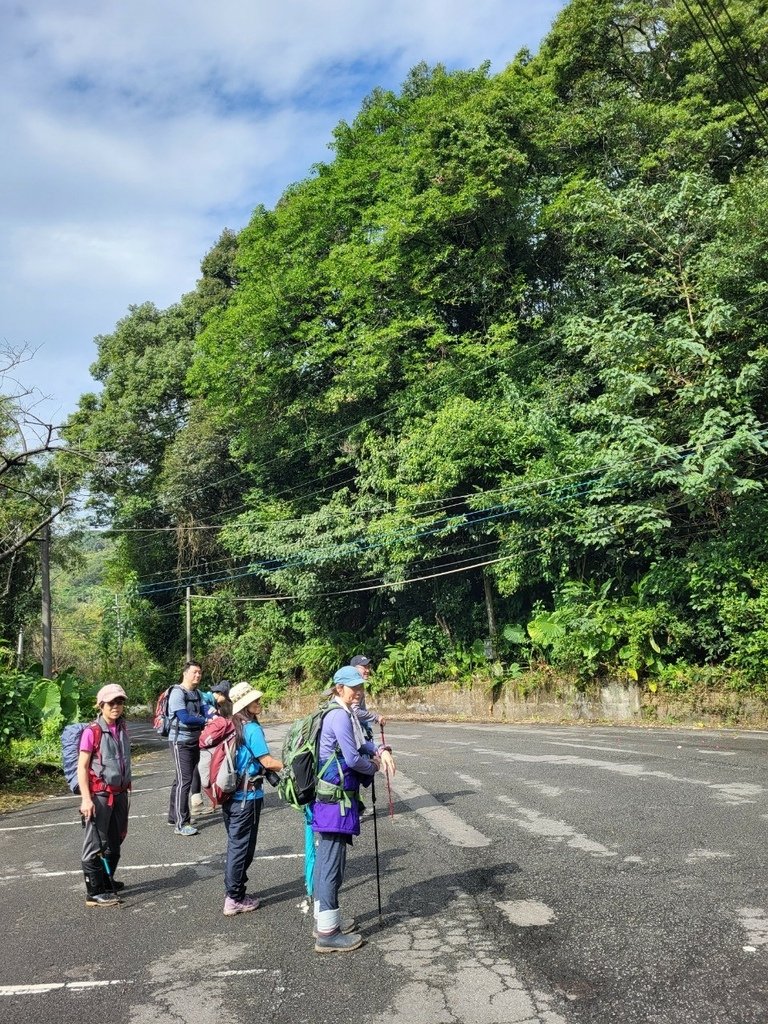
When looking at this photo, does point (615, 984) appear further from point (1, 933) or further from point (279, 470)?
point (279, 470)

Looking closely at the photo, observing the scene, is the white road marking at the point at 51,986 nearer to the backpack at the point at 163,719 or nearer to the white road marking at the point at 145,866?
the white road marking at the point at 145,866

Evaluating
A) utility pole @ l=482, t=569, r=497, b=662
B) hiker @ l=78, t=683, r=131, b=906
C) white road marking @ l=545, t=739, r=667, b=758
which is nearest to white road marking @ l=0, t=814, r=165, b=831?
hiker @ l=78, t=683, r=131, b=906

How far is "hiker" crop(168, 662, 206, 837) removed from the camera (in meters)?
8.70

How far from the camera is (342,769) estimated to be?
16.6 ft

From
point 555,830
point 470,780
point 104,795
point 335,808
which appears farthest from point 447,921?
point 470,780

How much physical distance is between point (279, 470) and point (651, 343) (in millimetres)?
17506

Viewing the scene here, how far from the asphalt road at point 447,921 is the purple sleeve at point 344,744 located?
1060 mm

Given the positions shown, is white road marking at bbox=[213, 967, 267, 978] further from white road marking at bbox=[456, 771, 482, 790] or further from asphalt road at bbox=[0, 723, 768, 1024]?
white road marking at bbox=[456, 771, 482, 790]

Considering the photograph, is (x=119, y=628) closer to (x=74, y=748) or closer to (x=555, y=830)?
(x=74, y=748)

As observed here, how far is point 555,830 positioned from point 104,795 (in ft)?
13.1

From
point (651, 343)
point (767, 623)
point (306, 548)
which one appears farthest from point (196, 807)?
point (306, 548)

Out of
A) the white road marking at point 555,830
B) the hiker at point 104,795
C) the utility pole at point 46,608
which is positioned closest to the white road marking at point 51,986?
the hiker at point 104,795

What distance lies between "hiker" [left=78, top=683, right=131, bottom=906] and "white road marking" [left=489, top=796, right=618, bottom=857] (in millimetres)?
3635

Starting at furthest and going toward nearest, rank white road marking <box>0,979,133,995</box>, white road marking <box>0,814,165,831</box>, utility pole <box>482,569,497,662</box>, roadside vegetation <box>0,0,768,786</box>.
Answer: utility pole <box>482,569,497,662</box> < roadside vegetation <box>0,0,768,786</box> < white road marking <box>0,814,165,831</box> < white road marking <box>0,979,133,995</box>
